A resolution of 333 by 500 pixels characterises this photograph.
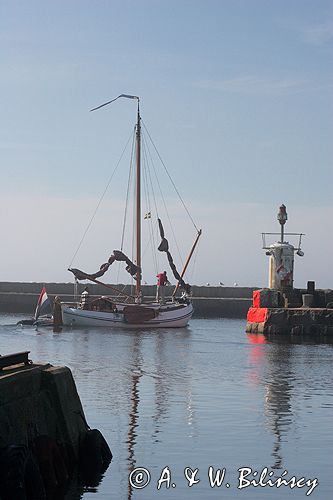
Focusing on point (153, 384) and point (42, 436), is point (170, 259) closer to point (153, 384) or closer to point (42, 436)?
point (153, 384)

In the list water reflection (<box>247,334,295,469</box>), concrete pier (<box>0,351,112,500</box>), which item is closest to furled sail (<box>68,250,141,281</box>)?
water reflection (<box>247,334,295,469</box>)

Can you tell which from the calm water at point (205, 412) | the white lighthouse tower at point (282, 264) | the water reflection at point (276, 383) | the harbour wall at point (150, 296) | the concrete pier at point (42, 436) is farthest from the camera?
the harbour wall at point (150, 296)

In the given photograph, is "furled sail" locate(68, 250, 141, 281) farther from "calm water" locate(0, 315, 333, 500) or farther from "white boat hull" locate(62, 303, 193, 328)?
"calm water" locate(0, 315, 333, 500)

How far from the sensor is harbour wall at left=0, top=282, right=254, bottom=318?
270 ft

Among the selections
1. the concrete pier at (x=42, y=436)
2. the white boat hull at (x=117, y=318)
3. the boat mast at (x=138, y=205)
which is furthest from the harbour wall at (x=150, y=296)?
the concrete pier at (x=42, y=436)

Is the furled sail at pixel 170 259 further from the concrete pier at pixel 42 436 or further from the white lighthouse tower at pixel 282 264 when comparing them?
the concrete pier at pixel 42 436

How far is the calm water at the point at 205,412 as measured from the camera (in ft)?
54.1

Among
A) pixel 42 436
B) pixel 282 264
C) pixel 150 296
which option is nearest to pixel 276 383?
pixel 42 436

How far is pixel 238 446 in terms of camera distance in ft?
62.2

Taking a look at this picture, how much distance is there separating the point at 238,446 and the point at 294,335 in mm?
35510

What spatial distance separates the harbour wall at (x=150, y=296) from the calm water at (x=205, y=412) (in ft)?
120

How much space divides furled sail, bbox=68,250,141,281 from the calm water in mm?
21905

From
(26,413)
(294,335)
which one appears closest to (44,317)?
(294,335)

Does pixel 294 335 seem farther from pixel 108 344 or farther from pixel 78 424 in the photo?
pixel 78 424
